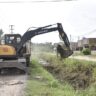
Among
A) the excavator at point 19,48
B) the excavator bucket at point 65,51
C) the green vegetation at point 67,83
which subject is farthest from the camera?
the excavator bucket at point 65,51

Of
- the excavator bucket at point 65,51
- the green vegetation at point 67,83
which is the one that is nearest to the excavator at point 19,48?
the excavator bucket at point 65,51

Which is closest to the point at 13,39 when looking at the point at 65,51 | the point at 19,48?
the point at 19,48

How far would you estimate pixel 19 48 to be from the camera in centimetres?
2877

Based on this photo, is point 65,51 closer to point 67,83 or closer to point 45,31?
point 45,31

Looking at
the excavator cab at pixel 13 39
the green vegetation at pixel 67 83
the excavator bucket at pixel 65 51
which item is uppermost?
the excavator cab at pixel 13 39

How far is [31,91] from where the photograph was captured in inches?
634

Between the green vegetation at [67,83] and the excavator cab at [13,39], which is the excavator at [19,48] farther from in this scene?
the green vegetation at [67,83]

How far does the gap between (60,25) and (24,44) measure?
Result: 3.44 meters

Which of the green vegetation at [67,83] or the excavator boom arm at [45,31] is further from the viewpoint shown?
the excavator boom arm at [45,31]

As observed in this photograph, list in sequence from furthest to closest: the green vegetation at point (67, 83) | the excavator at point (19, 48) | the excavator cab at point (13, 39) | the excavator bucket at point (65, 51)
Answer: the excavator cab at point (13, 39) < the excavator bucket at point (65, 51) < the excavator at point (19, 48) < the green vegetation at point (67, 83)

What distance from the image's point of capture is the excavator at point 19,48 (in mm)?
26172

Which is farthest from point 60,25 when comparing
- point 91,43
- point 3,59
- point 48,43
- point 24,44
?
point 48,43

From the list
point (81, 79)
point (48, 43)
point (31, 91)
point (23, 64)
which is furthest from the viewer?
point (48, 43)

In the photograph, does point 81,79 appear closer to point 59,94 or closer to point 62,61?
point 59,94
